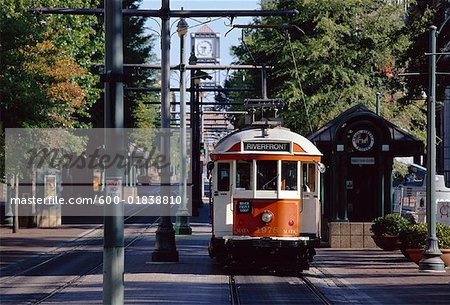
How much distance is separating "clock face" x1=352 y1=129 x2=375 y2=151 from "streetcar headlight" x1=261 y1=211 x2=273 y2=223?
9574 mm

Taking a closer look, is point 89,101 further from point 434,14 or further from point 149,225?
point 434,14

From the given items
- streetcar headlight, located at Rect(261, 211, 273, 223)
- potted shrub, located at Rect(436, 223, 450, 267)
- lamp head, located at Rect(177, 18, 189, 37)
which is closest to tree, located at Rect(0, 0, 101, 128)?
lamp head, located at Rect(177, 18, 189, 37)

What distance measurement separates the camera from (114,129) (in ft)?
41.5

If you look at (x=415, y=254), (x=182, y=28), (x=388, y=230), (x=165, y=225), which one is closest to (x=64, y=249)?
(x=165, y=225)

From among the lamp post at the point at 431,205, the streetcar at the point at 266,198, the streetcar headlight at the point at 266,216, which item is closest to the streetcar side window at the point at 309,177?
the streetcar at the point at 266,198

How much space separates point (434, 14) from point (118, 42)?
71.6 feet

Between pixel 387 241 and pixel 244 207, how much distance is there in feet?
24.0

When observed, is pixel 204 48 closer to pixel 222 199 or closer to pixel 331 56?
pixel 331 56

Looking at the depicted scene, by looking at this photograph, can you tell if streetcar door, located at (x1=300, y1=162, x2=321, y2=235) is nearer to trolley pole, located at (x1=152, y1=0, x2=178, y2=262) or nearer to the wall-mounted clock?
trolley pole, located at (x1=152, y1=0, x2=178, y2=262)

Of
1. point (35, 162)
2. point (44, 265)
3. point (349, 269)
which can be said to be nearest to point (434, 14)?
point (349, 269)

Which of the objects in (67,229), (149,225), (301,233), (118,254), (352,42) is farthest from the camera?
(352,42)

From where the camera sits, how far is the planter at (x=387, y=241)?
30172 mm

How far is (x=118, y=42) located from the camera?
12.7 meters

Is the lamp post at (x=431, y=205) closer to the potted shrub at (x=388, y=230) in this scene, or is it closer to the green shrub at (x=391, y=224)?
the potted shrub at (x=388, y=230)
